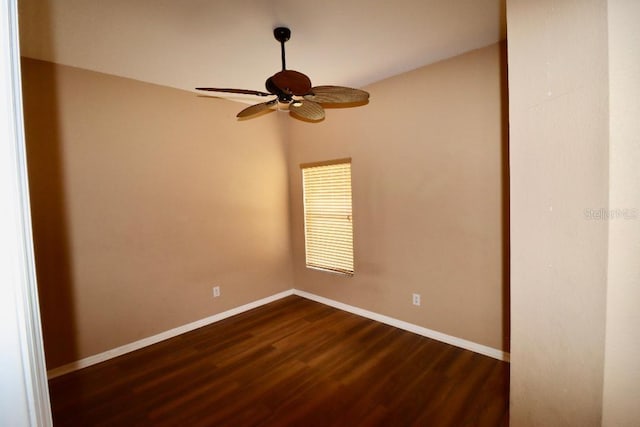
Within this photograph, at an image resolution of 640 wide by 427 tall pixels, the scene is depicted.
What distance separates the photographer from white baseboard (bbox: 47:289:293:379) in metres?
2.34

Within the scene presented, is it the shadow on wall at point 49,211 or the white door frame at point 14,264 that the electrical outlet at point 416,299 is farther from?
the shadow on wall at point 49,211

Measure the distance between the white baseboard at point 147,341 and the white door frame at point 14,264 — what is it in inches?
104

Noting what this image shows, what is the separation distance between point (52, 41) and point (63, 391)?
2.67 meters

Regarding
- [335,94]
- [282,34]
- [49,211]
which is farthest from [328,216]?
[49,211]

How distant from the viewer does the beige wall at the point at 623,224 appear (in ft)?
2.19

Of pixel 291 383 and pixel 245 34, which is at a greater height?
pixel 245 34

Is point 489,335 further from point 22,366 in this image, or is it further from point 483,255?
point 22,366

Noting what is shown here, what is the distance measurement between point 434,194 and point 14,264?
8.94 feet

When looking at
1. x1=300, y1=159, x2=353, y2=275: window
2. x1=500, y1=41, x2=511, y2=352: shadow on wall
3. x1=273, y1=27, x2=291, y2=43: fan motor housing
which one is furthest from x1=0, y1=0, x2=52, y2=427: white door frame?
x1=300, y1=159, x2=353, y2=275: window

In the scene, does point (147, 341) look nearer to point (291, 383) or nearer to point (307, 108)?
point (291, 383)

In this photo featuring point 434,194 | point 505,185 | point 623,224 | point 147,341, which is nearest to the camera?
point 623,224

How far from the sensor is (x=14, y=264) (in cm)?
48

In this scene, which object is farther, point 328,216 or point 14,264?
point 328,216

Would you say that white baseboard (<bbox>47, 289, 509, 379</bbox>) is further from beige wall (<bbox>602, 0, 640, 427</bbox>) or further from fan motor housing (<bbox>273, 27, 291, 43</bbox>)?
fan motor housing (<bbox>273, 27, 291, 43</bbox>)
